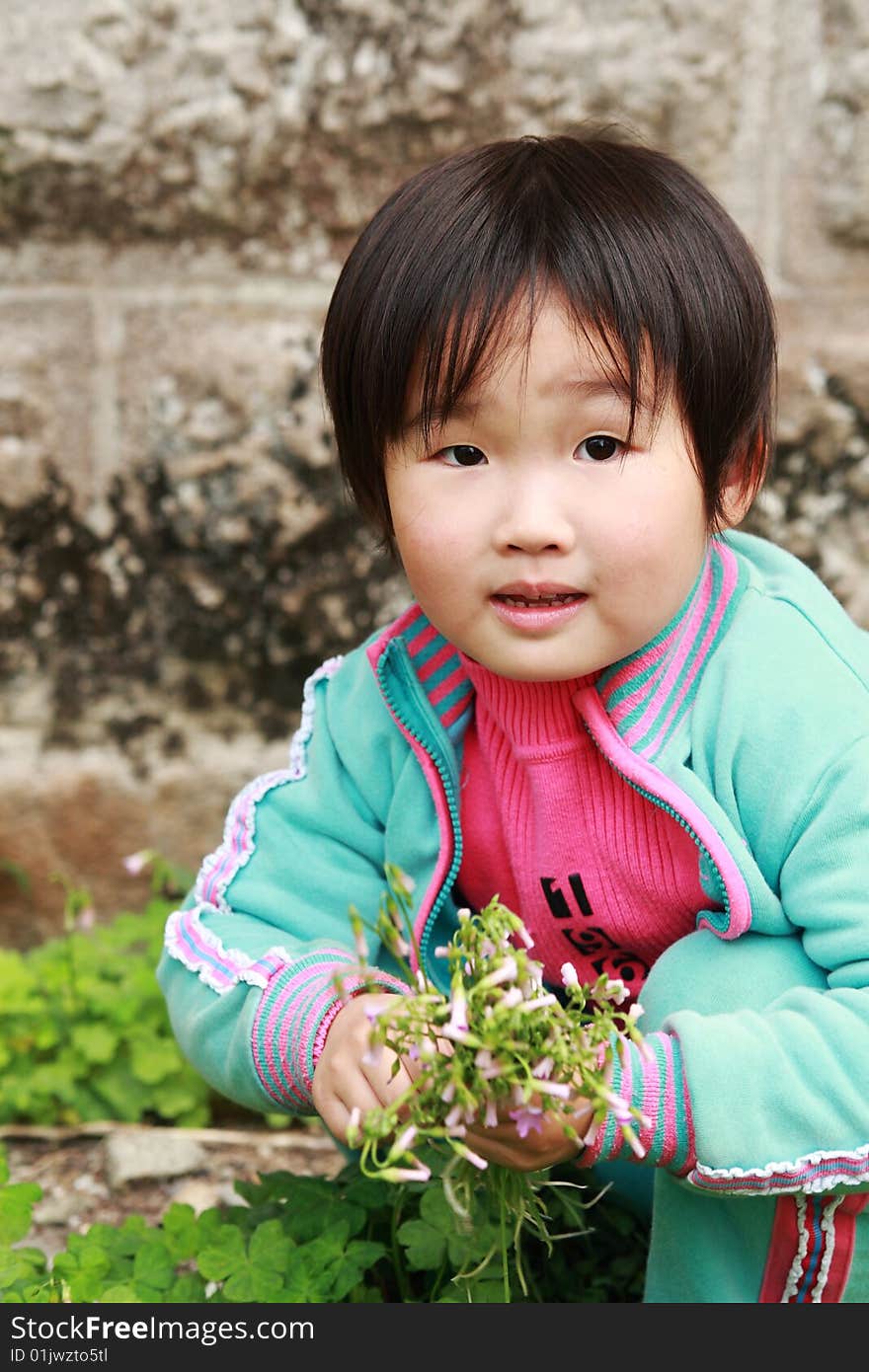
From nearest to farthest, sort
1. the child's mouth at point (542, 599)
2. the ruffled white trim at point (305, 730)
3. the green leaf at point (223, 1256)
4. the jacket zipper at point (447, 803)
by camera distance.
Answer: the child's mouth at point (542, 599) < the green leaf at point (223, 1256) < the jacket zipper at point (447, 803) < the ruffled white trim at point (305, 730)

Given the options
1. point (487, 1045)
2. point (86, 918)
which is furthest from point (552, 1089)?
point (86, 918)

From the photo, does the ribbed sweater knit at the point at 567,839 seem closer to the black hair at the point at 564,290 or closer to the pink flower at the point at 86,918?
the black hair at the point at 564,290

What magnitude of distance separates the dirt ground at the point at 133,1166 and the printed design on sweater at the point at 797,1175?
0.86 meters

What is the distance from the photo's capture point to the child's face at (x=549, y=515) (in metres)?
1.47

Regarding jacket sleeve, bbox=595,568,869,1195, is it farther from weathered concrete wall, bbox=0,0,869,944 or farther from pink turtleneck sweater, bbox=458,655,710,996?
weathered concrete wall, bbox=0,0,869,944

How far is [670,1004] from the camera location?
1589 millimetres

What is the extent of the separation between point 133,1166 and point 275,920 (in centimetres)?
62

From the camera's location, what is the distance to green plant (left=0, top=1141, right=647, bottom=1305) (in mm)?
1624

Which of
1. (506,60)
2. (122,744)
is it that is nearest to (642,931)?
(122,744)

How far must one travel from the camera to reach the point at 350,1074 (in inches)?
59.4

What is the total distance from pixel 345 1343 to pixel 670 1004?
46 centimetres

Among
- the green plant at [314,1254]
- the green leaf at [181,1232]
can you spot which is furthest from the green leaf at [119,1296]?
the green leaf at [181,1232]

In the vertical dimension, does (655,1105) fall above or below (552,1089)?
below

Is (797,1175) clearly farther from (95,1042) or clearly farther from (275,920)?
(95,1042)
